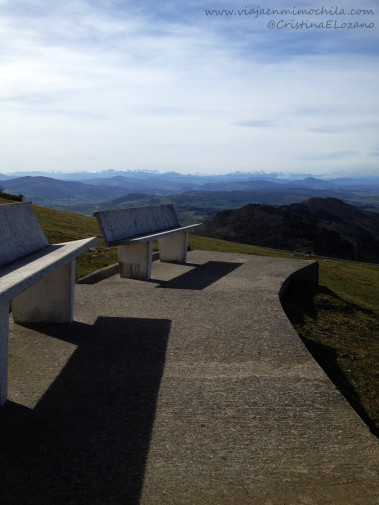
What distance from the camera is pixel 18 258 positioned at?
23.1ft

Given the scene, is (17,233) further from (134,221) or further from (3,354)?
(134,221)

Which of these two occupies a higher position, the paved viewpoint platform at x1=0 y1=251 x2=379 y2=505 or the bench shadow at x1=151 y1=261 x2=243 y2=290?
the paved viewpoint platform at x1=0 y1=251 x2=379 y2=505

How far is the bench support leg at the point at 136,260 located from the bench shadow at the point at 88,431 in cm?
484

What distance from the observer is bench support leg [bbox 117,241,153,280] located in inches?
448

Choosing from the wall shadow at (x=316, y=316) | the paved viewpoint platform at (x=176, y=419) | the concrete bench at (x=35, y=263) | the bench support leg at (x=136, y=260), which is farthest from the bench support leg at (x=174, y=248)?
the paved viewpoint platform at (x=176, y=419)

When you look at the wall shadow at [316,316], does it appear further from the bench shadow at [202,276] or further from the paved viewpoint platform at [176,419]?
the bench shadow at [202,276]

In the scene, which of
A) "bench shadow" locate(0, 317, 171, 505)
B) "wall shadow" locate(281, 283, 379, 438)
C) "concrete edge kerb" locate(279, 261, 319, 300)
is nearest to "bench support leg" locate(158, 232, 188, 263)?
"concrete edge kerb" locate(279, 261, 319, 300)

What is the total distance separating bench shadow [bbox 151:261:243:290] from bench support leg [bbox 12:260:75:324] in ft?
11.2

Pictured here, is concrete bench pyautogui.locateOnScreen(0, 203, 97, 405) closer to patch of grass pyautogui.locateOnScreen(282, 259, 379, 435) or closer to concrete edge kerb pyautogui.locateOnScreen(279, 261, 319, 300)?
patch of grass pyautogui.locateOnScreen(282, 259, 379, 435)

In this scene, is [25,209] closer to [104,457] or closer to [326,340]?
[104,457]

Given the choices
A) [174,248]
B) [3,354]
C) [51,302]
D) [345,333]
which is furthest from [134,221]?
[3,354]

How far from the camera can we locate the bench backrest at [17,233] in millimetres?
6625

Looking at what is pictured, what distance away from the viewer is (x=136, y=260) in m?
11.5

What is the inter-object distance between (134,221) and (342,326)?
5.93 metres
